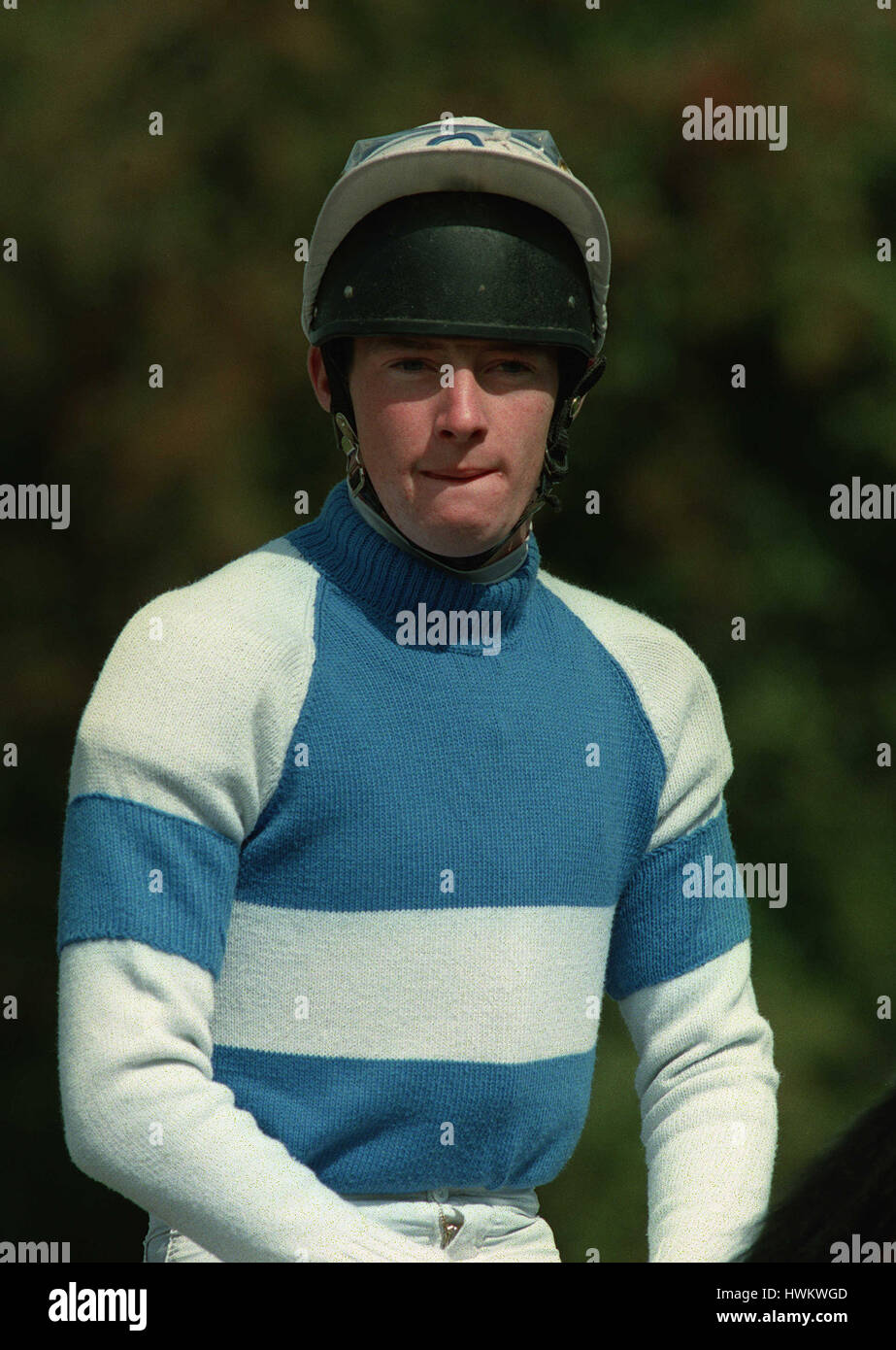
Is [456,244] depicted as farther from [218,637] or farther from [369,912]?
[369,912]

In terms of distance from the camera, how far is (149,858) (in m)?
1.75

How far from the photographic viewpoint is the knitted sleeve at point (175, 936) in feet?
5.58

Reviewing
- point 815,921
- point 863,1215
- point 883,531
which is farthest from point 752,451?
point 863,1215

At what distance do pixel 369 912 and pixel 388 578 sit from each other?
1.22ft

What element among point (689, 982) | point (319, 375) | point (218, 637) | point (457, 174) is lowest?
point (689, 982)

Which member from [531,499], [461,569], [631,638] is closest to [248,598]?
[461,569]

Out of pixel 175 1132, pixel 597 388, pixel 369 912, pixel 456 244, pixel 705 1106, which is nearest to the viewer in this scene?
pixel 175 1132

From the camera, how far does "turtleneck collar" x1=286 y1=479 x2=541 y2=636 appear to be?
1.98m

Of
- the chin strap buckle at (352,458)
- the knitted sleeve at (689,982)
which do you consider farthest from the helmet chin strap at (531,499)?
the knitted sleeve at (689,982)

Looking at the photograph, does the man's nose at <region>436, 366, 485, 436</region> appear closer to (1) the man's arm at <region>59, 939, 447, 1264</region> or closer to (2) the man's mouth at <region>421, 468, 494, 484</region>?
(2) the man's mouth at <region>421, 468, 494, 484</region>

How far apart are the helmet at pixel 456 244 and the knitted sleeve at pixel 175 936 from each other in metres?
0.34

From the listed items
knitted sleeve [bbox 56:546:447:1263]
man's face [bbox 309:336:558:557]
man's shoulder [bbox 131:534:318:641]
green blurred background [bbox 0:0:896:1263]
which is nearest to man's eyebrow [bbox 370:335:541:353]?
man's face [bbox 309:336:558:557]

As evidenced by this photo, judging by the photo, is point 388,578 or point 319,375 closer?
point 388,578

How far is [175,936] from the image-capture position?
68.7 inches
